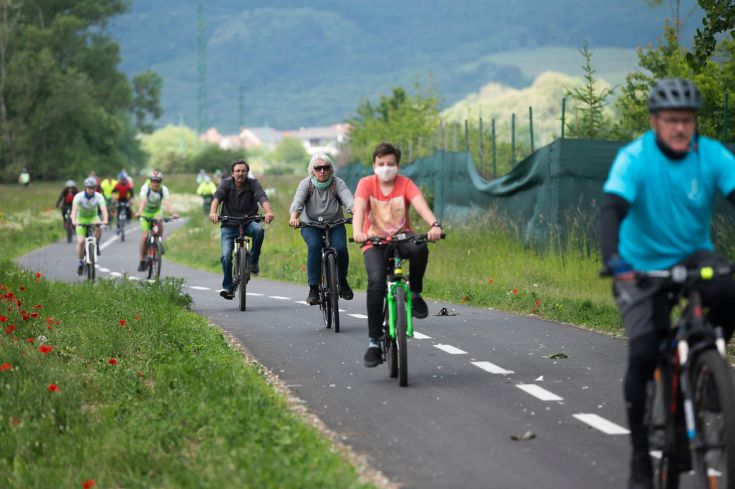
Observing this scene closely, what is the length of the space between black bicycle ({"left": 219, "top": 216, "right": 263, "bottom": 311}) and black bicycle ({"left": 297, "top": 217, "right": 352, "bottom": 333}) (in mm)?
2891

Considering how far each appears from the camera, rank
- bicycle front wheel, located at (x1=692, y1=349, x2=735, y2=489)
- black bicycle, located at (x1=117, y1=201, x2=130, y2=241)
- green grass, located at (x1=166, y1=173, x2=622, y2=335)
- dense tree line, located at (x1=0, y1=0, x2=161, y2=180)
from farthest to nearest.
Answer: dense tree line, located at (x1=0, y1=0, x2=161, y2=180), black bicycle, located at (x1=117, y1=201, x2=130, y2=241), green grass, located at (x1=166, y1=173, x2=622, y2=335), bicycle front wheel, located at (x1=692, y1=349, x2=735, y2=489)

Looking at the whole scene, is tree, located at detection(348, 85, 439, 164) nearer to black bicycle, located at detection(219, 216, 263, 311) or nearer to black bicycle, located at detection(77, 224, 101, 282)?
black bicycle, located at detection(77, 224, 101, 282)

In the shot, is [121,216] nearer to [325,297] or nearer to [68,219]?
[68,219]

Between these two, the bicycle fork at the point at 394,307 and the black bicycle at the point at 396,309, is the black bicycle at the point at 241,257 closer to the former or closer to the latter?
the black bicycle at the point at 396,309

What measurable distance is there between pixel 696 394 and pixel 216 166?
5219 inches

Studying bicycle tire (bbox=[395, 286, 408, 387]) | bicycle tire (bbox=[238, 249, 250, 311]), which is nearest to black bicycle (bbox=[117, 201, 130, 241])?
bicycle tire (bbox=[238, 249, 250, 311])

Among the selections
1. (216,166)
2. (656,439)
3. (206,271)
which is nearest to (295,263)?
(206,271)

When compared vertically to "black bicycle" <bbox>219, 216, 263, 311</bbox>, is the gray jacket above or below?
above

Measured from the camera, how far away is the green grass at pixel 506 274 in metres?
15.8

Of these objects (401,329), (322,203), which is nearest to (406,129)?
(322,203)

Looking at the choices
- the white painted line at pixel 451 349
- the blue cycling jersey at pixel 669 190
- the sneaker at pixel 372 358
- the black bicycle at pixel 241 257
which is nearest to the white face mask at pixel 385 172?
the sneaker at pixel 372 358

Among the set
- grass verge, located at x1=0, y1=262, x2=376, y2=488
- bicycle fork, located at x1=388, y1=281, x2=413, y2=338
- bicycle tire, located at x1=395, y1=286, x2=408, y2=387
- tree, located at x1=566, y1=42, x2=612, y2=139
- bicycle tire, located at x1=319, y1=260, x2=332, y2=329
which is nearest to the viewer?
grass verge, located at x1=0, y1=262, x2=376, y2=488

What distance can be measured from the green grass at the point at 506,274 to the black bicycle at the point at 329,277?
2.71 meters

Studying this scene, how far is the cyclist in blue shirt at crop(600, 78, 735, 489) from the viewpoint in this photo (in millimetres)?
6102
